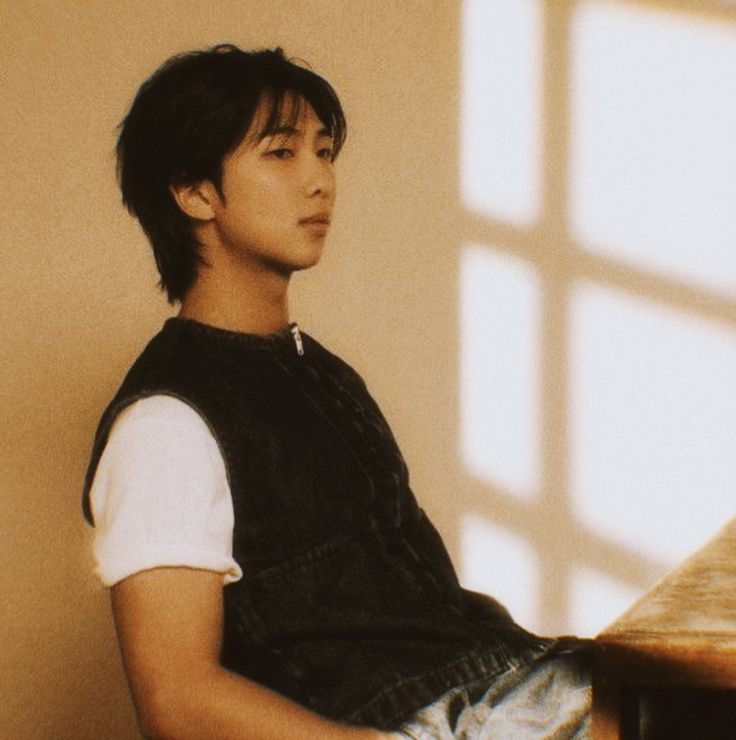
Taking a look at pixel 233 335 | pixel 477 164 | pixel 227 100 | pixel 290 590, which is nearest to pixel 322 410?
pixel 233 335

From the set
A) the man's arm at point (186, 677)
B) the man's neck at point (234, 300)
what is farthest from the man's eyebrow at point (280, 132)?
the man's arm at point (186, 677)

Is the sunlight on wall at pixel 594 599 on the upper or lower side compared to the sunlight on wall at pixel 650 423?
lower

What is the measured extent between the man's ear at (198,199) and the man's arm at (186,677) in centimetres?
44

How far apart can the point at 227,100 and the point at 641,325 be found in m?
1.25

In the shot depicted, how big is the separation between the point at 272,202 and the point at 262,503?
33 cm

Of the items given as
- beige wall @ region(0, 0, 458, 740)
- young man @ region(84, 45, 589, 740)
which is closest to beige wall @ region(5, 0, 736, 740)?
beige wall @ region(0, 0, 458, 740)

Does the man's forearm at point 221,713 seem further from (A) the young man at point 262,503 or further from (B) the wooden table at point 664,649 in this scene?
(B) the wooden table at point 664,649

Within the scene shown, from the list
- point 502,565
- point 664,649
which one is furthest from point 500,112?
point 664,649

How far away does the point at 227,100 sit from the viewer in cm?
122

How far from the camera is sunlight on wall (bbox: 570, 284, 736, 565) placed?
2.24m

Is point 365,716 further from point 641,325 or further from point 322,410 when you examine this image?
point 641,325

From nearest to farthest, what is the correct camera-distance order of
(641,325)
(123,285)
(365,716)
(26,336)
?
(365,716) < (26,336) < (123,285) < (641,325)

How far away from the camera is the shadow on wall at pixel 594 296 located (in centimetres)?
222

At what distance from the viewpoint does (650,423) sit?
7.45 ft
